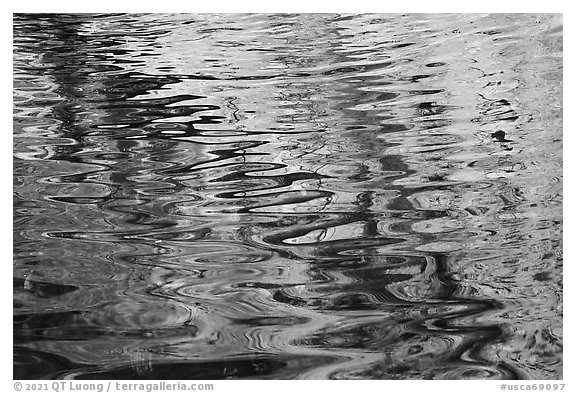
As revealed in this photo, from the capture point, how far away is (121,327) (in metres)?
1.82

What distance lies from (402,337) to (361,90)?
1.04m

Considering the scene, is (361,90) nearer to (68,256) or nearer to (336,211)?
(336,211)

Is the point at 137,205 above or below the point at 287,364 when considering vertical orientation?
above

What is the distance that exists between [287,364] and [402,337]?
0.31 metres

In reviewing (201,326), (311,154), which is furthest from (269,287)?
(311,154)

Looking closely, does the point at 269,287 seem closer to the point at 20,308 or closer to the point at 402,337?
the point at 402,337

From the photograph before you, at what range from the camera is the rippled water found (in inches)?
70.8

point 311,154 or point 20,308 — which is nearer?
point 20,308

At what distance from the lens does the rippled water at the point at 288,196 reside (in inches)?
70.8

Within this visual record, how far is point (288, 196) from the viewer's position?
83.6 inches

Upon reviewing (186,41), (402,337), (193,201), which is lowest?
(402,337)
